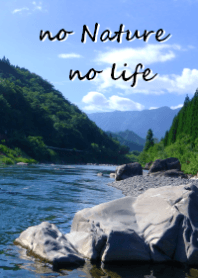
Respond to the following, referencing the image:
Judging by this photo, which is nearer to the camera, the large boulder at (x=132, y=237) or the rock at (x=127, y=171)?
the large boulder at (x=132, y=237)

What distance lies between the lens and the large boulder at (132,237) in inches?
253

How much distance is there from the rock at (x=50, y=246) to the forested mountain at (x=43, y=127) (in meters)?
59.6

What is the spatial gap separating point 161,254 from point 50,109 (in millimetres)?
115587

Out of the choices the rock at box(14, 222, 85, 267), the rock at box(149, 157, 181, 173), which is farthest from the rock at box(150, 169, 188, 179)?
the rock at box(14, 222, 85, 267)

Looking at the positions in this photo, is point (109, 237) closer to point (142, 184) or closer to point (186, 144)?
point (142, 184)

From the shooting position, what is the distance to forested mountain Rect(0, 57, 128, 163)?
241 feet

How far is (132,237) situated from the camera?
6535 mm

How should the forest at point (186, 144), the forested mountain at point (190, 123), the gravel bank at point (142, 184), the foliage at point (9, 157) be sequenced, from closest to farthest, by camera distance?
the gravel bank at point (142, 184) → the forest at point (186, 144) → the foliage at point (9, 157) → the forested mountain at point (190, 123)

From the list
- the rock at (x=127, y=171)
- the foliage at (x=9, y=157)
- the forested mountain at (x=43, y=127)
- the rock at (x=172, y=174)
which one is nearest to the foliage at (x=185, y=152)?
the rock at (x=172, y=174)

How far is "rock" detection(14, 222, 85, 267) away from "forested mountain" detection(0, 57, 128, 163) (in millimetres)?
59551

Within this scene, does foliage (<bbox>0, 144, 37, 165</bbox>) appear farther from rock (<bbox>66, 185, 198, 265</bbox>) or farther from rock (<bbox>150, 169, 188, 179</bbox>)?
rock (<bbox>66, 185, 198, 265</bbox>)

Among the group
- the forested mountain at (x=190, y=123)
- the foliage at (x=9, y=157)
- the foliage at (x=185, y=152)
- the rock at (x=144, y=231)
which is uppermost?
the forested mountain at (x=190, y=123)

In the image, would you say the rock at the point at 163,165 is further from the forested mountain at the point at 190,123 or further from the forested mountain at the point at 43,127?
the forested mountain at the point at 43,127

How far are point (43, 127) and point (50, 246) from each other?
92.2m
